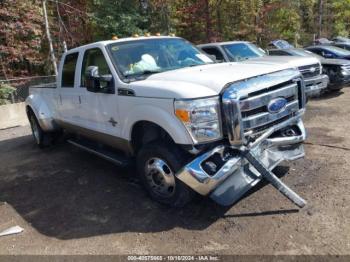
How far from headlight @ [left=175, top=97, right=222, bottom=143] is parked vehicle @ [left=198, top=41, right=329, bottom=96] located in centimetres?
490

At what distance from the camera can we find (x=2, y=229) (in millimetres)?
4430

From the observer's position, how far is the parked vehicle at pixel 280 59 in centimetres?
918

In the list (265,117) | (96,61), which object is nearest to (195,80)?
(265,117)

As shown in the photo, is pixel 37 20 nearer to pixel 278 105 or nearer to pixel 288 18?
pixel 278 105

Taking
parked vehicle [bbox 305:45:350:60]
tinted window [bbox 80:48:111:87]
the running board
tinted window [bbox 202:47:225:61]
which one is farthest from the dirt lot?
parked vehicle [bbox 305:45:350:60]

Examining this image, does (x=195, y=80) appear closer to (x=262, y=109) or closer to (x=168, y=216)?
(x=262, y=109)

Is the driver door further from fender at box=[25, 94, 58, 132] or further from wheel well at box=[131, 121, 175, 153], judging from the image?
fender at box=[25, 94, 58, 132]

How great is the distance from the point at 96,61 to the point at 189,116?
2232mm

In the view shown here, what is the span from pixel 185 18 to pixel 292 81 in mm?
19258

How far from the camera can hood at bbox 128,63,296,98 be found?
150 inches

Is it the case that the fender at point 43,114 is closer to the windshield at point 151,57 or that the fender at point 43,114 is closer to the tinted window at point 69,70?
the tinted window at point 69,70

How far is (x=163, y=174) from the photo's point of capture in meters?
4.32

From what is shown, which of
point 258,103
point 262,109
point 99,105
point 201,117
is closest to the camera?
point 201,117

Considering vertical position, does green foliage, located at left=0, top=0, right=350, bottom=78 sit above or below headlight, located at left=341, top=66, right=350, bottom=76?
above
